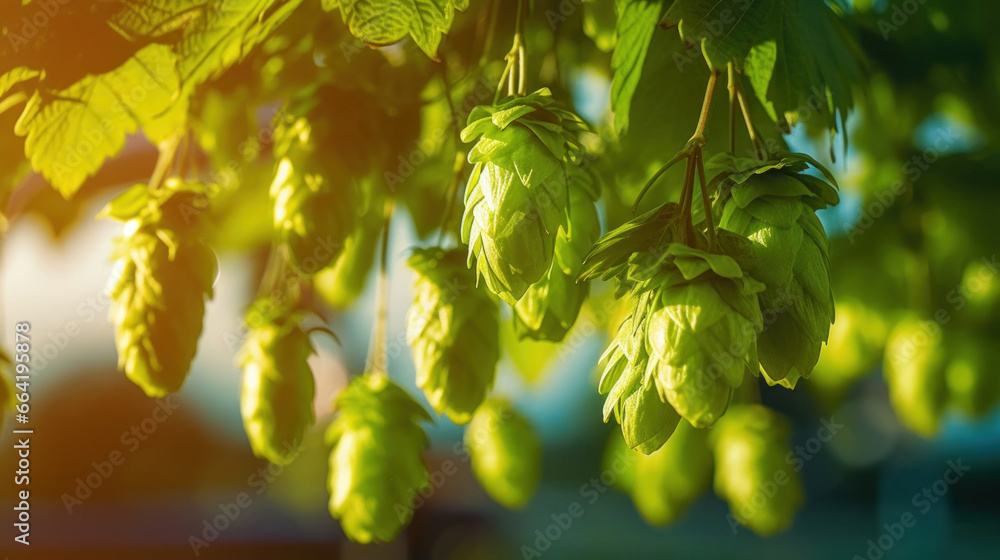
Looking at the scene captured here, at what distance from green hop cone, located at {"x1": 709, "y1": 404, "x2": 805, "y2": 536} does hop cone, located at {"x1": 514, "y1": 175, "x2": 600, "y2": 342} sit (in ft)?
1.73

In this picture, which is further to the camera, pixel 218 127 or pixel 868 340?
pixel 868 340

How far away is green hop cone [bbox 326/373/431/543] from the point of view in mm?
749

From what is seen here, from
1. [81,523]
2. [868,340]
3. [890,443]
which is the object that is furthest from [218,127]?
[890,443]

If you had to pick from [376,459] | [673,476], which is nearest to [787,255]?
[376,459]

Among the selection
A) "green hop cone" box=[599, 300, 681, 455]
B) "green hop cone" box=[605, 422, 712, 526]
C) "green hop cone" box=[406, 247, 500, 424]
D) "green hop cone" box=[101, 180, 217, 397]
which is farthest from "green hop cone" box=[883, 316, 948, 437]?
"green hop cone" box=[101, 180, 217, 397]

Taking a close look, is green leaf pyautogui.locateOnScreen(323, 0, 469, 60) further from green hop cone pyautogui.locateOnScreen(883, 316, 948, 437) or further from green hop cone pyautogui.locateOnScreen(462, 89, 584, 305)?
green hop cone pyautogui.locateOnScreen(883, 316, 948, 437)

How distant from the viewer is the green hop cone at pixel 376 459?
749 millimetres

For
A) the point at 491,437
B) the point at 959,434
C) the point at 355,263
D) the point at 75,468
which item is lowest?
the point at 959,434

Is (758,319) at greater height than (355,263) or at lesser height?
greater

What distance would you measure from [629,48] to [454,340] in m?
0.27

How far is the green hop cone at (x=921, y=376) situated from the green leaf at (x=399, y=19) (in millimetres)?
833

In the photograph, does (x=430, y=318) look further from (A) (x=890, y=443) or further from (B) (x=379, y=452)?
(A) (x=890, y=443)

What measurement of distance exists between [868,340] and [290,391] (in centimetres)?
83

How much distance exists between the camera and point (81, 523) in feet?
7.23
